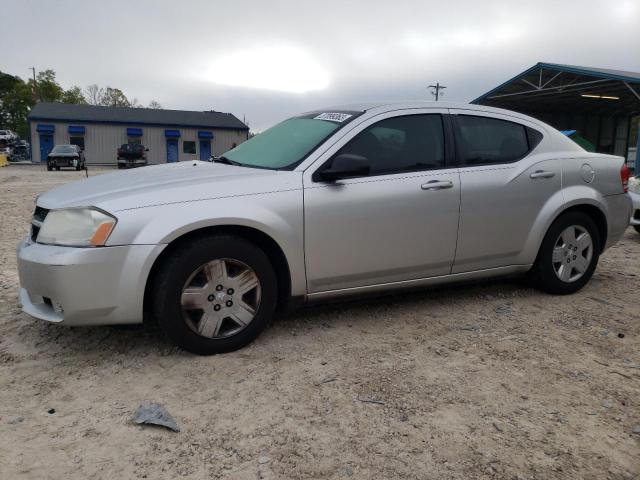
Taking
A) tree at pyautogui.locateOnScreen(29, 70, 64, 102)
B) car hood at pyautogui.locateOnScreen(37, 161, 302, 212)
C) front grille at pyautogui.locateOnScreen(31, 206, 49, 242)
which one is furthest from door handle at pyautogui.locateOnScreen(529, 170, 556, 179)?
tree at pyautogui.locateOnScreen(29, 70, 64, 102)

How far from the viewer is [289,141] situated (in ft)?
13.2

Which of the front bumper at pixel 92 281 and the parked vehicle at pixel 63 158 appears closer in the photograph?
the front bumper at pixel 92 281

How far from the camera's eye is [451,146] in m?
4.01

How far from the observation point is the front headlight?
117 inches

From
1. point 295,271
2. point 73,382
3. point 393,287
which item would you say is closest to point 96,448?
point 73,382

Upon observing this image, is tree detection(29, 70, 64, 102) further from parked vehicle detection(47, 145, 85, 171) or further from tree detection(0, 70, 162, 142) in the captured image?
parked vehicle detection(47, 145, 85, 171)

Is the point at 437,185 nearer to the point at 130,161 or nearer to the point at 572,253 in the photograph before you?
the point at 572,253

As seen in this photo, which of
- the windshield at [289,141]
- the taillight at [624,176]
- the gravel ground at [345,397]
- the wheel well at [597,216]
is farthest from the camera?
the taillight at [624,176]

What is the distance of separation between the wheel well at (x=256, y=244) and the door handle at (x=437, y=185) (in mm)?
1160

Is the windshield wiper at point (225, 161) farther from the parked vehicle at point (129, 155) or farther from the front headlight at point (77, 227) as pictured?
the parked vehicle at point (129, 155)

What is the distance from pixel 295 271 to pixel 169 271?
80cm

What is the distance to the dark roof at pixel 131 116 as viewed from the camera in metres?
41.7

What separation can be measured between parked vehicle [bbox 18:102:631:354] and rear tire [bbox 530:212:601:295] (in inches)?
0.5

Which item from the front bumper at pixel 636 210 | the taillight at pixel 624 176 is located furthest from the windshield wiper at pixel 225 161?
the front bumper at pixel 636 210
